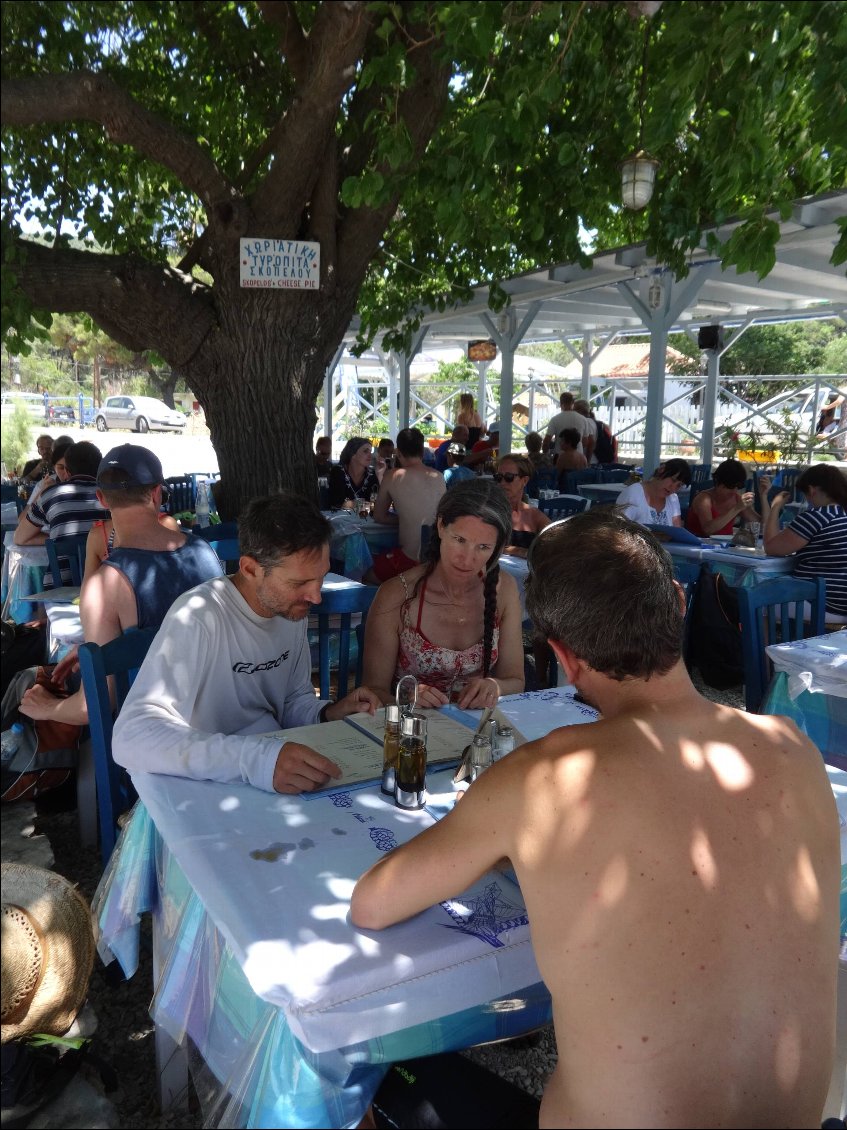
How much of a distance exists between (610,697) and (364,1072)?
0.72 meters

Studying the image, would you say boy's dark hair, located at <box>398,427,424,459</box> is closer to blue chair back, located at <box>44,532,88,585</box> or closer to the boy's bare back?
blue chair back, located at <box>44,532,88,585</box>

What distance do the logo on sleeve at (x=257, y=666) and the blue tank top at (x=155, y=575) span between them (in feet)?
2.07

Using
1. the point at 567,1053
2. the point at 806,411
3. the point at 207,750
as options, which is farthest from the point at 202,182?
the point at 806,411

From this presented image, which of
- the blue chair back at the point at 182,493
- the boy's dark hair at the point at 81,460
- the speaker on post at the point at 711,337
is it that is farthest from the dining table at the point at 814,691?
the speaker on post at the point at 711,337

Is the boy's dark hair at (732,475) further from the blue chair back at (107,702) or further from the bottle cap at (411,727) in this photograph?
the bottle cap at (411,727)

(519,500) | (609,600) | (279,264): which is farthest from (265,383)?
(609,600)

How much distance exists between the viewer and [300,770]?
6.01ft

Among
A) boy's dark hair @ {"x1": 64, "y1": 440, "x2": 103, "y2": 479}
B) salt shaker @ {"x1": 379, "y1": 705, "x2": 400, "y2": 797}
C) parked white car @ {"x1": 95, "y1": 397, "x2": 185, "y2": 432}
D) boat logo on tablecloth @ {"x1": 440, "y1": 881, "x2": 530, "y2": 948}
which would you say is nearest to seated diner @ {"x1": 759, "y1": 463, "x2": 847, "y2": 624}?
salt shaker @ {"x1": 379, "y1": 705, "x2": 400, "y2": 797}

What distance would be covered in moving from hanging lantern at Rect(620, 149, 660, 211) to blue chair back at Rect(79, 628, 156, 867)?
4083 millimetres

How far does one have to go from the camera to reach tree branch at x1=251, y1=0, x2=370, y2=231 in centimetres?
393

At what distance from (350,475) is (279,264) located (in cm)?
315

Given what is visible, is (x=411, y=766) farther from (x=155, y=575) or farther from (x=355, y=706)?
(x=155, y=575)

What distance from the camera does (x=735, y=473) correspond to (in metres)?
6.35

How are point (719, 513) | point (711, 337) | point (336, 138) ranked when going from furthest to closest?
1. point (711, 337)
2. point (719, 513)
3. point (336, 138)
